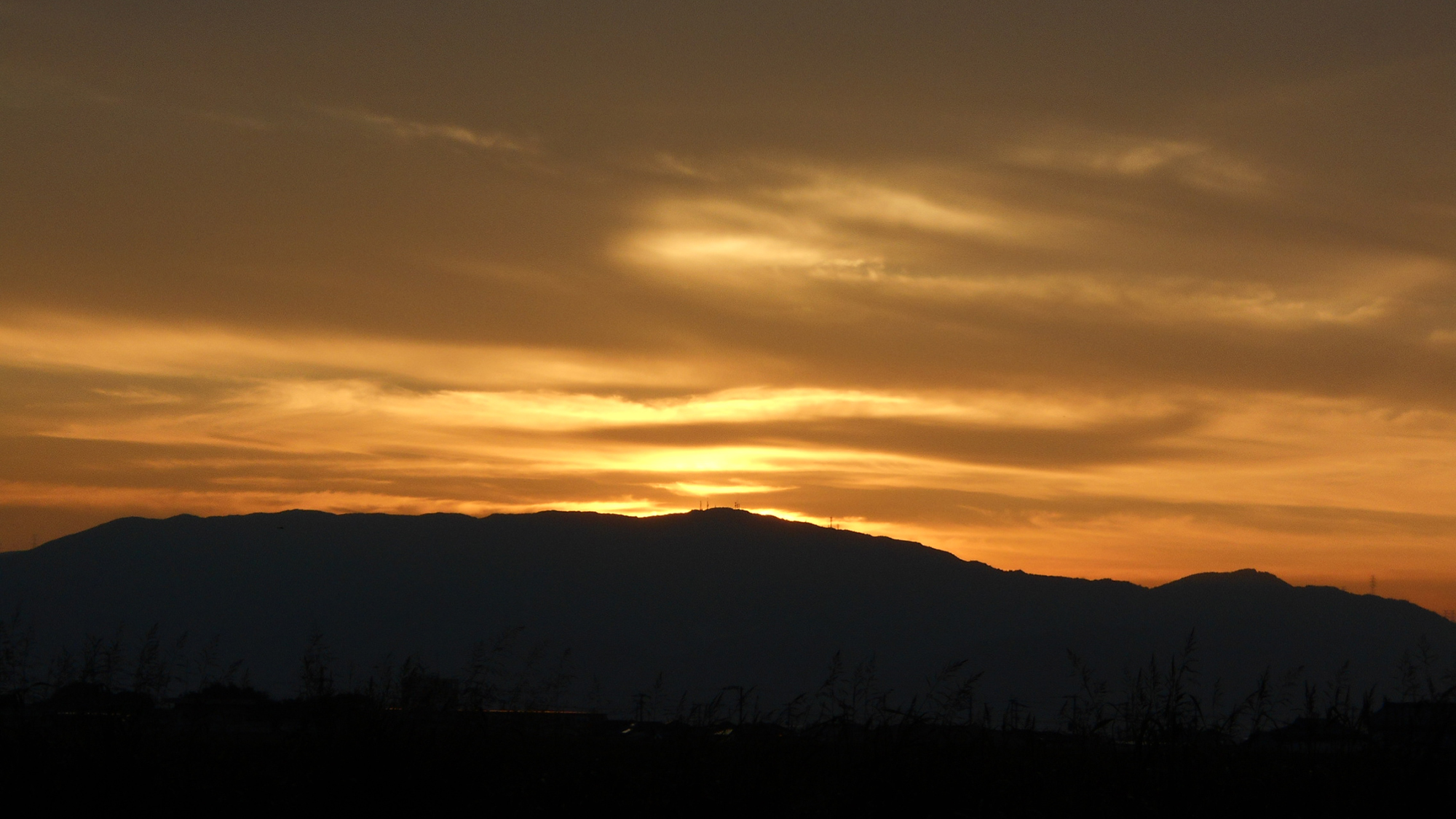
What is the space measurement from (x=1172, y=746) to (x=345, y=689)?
9303 millimetres

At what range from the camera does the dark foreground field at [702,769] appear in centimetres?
1045

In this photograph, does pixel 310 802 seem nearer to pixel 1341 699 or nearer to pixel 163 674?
pixel 163 674

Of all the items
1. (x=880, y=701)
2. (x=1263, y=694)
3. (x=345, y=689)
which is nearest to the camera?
(x=1263, y=694)

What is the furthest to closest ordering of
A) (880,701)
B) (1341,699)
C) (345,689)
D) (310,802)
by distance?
(345,689) < (1341,699) < (880,701) < (310,802)

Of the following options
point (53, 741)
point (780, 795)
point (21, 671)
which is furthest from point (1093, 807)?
point (21, 671)

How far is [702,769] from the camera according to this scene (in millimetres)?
11359

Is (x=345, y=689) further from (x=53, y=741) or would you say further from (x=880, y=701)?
(x=880, y=701)

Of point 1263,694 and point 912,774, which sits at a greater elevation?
point 1263,694

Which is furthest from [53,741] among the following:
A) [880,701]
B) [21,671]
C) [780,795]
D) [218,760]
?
[880,701]

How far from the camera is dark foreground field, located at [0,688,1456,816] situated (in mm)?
10445

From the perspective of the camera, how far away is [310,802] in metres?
10.4

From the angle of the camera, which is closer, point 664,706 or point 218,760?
point 218,760

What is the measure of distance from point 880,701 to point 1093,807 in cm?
281

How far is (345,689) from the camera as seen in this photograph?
1461cm
